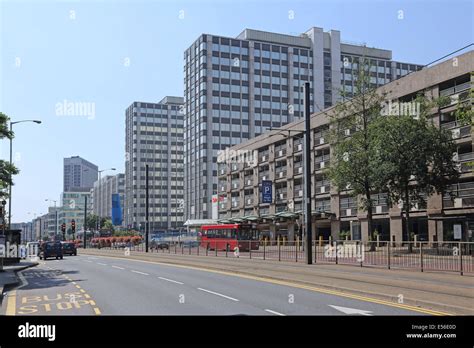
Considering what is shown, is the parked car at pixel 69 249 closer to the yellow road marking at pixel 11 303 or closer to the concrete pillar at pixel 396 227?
the concrete pillar at pixel 396 227

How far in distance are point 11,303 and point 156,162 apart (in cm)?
16000

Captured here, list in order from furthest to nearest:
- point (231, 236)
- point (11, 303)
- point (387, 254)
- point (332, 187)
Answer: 1. point (332, 187)
2. point (231, 236)
3. point (387, 254)
4. point (11, 303)

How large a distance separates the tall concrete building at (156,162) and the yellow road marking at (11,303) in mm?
148054

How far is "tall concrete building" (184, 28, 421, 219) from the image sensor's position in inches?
4998

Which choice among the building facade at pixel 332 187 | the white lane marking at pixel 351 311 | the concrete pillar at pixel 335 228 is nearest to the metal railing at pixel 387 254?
the building facade at pixel 332 187

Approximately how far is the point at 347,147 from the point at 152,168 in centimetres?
13067

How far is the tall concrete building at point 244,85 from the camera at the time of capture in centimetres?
12694

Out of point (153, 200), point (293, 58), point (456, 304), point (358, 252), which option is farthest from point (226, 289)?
point (153, 200)

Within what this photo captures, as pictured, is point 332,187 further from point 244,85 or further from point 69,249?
point 244,85

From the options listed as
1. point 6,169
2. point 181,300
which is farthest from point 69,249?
point 181,300

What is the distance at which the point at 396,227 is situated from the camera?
54.7 metres
